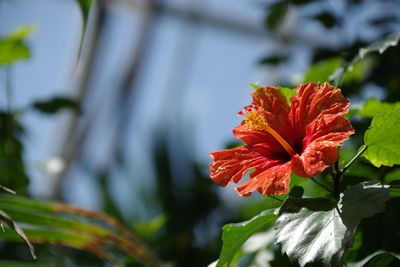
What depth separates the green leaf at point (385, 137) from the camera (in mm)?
615

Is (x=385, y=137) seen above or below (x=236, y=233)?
above

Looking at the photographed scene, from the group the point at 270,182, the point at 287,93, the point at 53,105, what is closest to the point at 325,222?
the point at 270,182

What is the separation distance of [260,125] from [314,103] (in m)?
0.07

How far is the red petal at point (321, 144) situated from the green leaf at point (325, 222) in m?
0.04

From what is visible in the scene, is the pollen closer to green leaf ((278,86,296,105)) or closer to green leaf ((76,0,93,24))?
green leaf ((278,86,296,105))

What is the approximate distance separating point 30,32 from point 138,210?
127cm

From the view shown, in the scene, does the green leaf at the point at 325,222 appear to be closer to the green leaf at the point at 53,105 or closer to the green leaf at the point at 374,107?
the green leaf at the point at 374,107

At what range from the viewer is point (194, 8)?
4086 mm

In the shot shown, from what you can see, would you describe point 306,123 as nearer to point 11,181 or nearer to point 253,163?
point 253,163

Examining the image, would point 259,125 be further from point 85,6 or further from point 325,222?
point 85,6

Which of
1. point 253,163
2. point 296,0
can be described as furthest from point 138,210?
point 253,163

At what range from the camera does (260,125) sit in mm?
669

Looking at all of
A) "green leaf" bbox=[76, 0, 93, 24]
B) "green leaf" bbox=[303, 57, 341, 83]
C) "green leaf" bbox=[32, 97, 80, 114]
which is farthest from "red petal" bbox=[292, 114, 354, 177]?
"green leaf" bbox=[32, 97, 80, 114]

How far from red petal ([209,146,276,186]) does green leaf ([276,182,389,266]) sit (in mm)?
68
